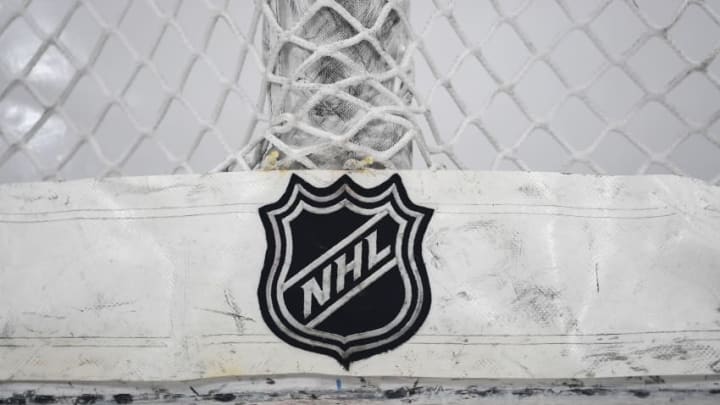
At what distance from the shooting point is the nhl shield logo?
55 cm

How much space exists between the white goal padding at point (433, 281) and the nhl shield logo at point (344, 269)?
0.01 meters

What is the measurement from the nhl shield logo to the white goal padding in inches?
0.5

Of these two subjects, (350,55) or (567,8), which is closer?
(350,55)

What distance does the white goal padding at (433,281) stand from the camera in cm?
56

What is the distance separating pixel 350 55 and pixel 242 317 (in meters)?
0.35

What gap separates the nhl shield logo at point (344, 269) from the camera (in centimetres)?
55

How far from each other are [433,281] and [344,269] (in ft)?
0.32

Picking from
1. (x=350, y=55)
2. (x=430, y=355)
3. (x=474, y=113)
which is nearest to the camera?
(x=430, y=355)

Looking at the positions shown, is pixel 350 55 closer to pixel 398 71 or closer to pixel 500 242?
pixel 398 71

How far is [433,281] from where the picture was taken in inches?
22.4

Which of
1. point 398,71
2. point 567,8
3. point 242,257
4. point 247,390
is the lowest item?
point 247,390

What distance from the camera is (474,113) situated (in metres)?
0.82

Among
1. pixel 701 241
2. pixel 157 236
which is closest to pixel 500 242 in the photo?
pixel 701 241

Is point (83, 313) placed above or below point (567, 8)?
below
